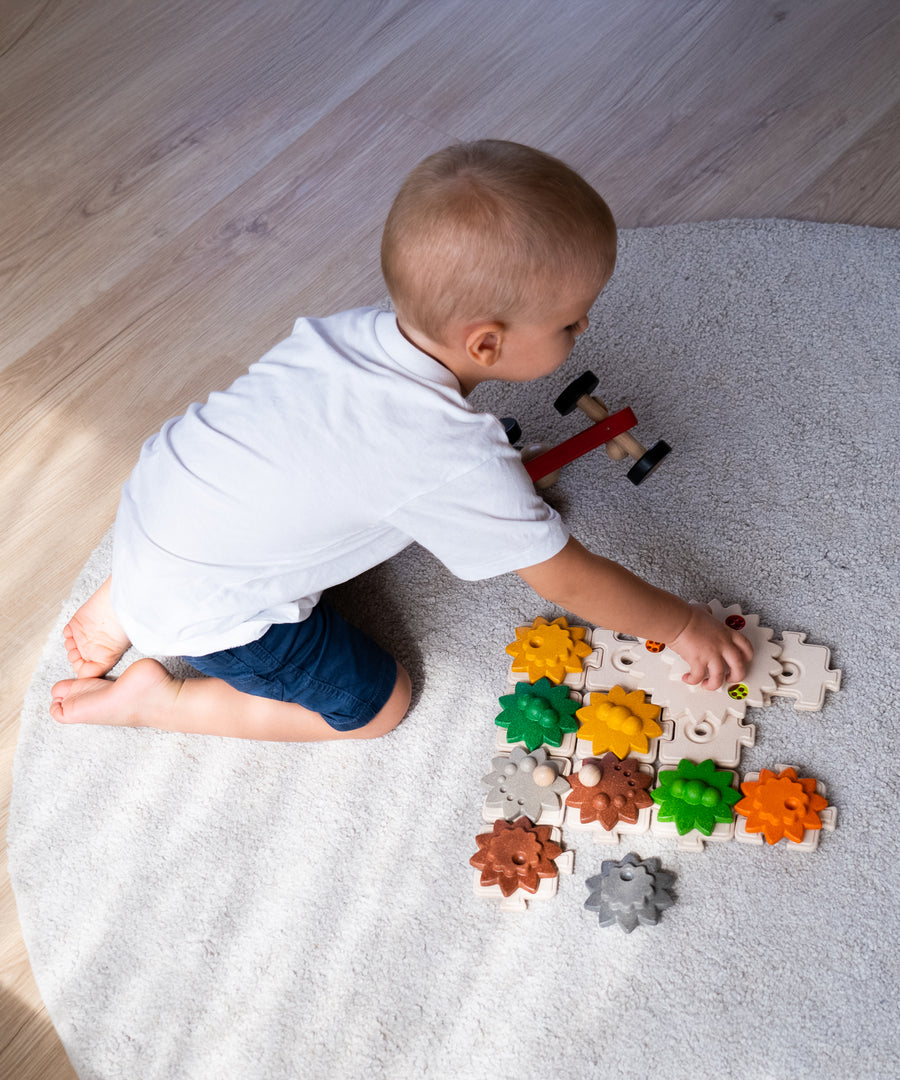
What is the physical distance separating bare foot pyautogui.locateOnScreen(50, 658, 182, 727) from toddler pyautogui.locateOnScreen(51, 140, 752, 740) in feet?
0.39

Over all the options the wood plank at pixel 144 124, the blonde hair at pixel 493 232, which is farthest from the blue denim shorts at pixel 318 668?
the wood plank at pixel 144 124

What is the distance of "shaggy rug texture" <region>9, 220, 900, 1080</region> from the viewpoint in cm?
86

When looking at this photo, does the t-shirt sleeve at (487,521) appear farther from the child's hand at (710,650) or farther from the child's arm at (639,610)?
the child's hand at (710,650)

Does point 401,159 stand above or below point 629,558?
above

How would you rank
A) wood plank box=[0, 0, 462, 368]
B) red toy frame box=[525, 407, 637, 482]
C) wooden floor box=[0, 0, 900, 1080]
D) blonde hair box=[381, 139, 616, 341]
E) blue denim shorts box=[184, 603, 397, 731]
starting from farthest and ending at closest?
wood plank box=[0, 0, 462, 368] < wooden floor box=[0, 0, 900, 1080] < red toy frame box=[525, 407, 637, 482] < blue denim shorts box=[184, 603, 397, 731] < blonde hair box=[381, 139, 616, 341]

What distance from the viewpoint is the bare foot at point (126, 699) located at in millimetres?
1036

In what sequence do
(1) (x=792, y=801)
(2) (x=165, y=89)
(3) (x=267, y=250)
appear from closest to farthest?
(1) (x=792, y=801), (3) (x=267, y=250), (2) (x=165, y=89)

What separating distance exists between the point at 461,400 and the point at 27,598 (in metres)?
0.66

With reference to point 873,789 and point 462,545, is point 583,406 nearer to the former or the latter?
point 462,545

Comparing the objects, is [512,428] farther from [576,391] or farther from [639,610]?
[639,610]

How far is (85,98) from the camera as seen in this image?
1612mm

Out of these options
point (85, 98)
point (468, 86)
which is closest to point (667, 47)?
point (468, 86)

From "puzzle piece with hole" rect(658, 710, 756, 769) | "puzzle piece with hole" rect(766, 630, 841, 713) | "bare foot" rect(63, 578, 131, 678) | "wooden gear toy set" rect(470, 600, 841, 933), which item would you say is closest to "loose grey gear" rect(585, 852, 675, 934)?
"wooden gear toy set" rect(470, 600, 841, 933)

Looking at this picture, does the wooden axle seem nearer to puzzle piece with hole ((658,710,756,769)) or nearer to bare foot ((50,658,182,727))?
puzzle piece with hole ((658,710,756,769))
